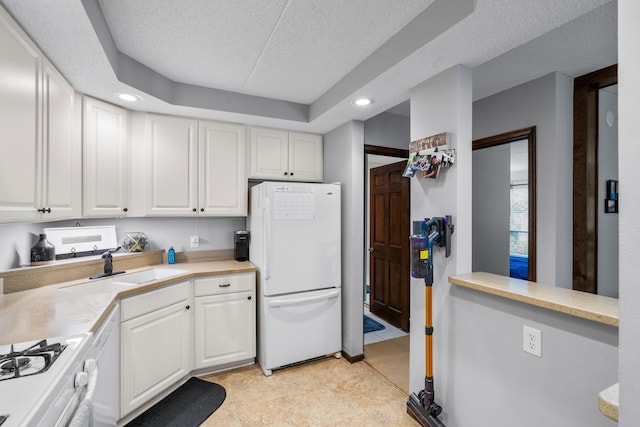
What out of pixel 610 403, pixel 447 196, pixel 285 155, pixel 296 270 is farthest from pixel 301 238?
pixel 610 403

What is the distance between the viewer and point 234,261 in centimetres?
299

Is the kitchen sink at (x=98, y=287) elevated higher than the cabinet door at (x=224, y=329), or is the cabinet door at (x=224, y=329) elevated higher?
the kitchen sink at (x=98, y=287)

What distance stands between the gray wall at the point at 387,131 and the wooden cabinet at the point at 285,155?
550 mm

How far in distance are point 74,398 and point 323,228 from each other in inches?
77.8

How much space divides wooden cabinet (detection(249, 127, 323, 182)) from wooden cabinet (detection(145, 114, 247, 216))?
145mm

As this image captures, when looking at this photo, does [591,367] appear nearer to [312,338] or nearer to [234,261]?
[312,338]

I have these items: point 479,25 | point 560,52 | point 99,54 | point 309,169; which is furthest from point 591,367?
point 99,54

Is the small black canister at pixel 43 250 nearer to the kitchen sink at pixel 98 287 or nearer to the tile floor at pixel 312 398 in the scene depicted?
the kitchen sink at pixel 98 287

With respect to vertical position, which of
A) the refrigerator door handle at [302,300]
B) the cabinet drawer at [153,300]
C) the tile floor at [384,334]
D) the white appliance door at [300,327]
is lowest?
the tile floor at [384,334]

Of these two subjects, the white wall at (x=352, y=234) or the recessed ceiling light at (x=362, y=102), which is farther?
the white wall at (x=352, y=234)

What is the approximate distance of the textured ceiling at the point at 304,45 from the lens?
4.49 ft

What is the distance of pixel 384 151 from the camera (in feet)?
10.3

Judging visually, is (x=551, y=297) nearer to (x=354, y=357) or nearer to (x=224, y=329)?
(x=354, y=357)

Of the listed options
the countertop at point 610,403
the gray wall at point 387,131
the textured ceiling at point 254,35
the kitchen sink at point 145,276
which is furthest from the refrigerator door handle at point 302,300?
the countertop at point 610,403
